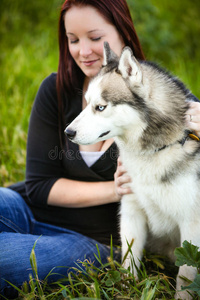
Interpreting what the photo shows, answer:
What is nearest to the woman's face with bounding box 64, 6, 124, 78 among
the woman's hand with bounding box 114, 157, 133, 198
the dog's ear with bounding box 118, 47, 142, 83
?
the dog's ear with bounding box 118, 47, 142, 83

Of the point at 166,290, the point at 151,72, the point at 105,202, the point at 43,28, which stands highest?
the point at 43,28

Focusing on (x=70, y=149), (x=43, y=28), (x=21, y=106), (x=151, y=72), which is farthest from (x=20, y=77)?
(x=151, y=72)

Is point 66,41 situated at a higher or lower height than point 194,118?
higher

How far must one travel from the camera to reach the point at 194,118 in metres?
1.95

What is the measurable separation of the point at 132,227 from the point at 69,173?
61 cm

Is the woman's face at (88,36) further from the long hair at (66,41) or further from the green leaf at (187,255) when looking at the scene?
the green leaf at (187,255)

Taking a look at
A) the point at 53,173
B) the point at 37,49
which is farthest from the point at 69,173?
the point at 37,49

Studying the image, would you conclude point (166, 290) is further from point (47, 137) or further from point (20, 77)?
point (20, 77)

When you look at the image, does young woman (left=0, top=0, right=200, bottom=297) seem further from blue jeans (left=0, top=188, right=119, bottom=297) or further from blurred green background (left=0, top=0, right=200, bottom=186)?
blurred green background (left=0, top=0, right=200, bottom=186)

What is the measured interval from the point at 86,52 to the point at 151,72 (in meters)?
0.46

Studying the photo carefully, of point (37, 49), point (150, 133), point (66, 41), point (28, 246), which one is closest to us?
point (150, 133)

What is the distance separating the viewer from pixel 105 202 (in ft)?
7.76

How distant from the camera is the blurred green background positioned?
3.65 m

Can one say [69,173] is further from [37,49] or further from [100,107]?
[37,49]
